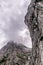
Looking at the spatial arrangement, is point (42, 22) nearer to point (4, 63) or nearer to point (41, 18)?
point (41, 18)

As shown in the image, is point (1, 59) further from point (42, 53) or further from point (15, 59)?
point (42, 53)

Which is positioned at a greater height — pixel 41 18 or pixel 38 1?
pixel 38 1

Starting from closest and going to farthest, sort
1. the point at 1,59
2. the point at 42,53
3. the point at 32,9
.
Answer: the point at 42,53 < the point at 32,9 < the point at 1,59

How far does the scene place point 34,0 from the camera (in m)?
72.8

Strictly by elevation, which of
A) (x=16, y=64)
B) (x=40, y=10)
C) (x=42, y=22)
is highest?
(x=40, y=10)

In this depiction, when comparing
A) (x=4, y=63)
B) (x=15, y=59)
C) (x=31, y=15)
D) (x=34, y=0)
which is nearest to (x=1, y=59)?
(x=4, y=63)

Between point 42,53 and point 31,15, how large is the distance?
28.0 m

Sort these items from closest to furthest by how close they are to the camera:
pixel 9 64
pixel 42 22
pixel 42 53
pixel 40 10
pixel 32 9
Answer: pixel 42 53 → pixel 42 22 → pixel 40 10 → pixel 32 9 → pixel 9 64

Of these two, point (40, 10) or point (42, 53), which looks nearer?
point (42, 53)

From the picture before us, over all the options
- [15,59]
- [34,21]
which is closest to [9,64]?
[15,59]

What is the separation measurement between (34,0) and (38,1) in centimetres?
239

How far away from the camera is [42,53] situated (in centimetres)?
4816

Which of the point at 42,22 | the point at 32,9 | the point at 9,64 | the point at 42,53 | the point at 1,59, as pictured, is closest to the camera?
the point at 42,53

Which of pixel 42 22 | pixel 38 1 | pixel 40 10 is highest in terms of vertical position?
pixel 38 1
